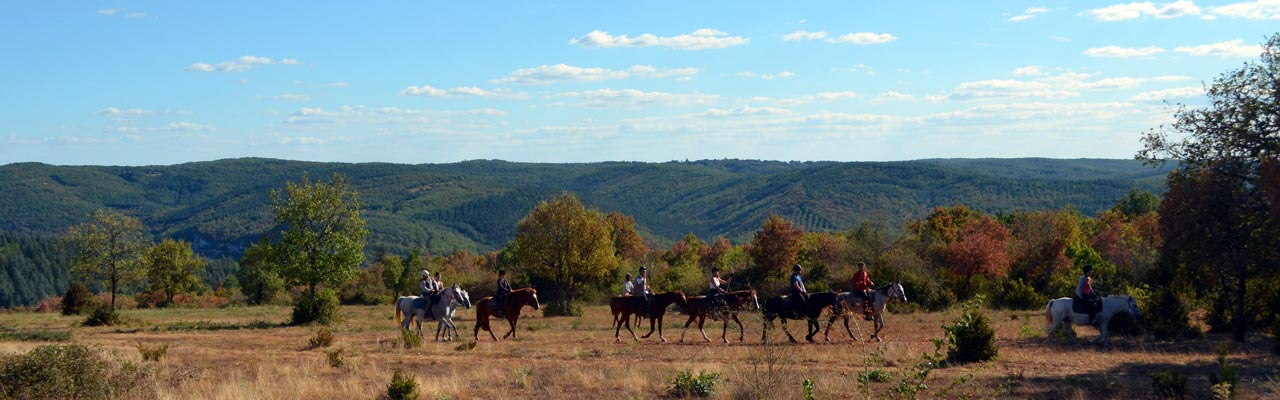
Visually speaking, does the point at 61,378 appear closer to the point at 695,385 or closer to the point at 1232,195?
the point at 695,385

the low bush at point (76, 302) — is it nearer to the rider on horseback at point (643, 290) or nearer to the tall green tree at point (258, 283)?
the tall green tree at point (258, 283)

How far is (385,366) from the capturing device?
18531 mm

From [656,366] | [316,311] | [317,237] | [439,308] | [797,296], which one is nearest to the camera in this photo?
[656,366]

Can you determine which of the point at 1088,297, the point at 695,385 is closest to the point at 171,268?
the point at 695,385

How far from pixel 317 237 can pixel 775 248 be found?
103 feet

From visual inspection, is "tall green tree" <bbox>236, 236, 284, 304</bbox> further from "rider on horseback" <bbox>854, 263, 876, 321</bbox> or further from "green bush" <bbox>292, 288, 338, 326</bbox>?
"rider on horseback" <bbox>854, 263, 876, 321</bbox>

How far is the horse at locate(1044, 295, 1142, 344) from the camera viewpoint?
21547mm

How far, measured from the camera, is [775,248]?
57.7 metres

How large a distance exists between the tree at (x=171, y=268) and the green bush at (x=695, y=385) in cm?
5908

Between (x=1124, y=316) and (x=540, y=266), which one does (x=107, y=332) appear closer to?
(x=540, y=266)

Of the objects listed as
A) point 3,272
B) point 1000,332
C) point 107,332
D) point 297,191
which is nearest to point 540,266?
point 297,191

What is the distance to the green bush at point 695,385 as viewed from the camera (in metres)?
13.8

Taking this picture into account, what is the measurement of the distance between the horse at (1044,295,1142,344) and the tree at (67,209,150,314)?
149 feet

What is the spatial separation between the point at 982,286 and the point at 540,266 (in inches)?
860
